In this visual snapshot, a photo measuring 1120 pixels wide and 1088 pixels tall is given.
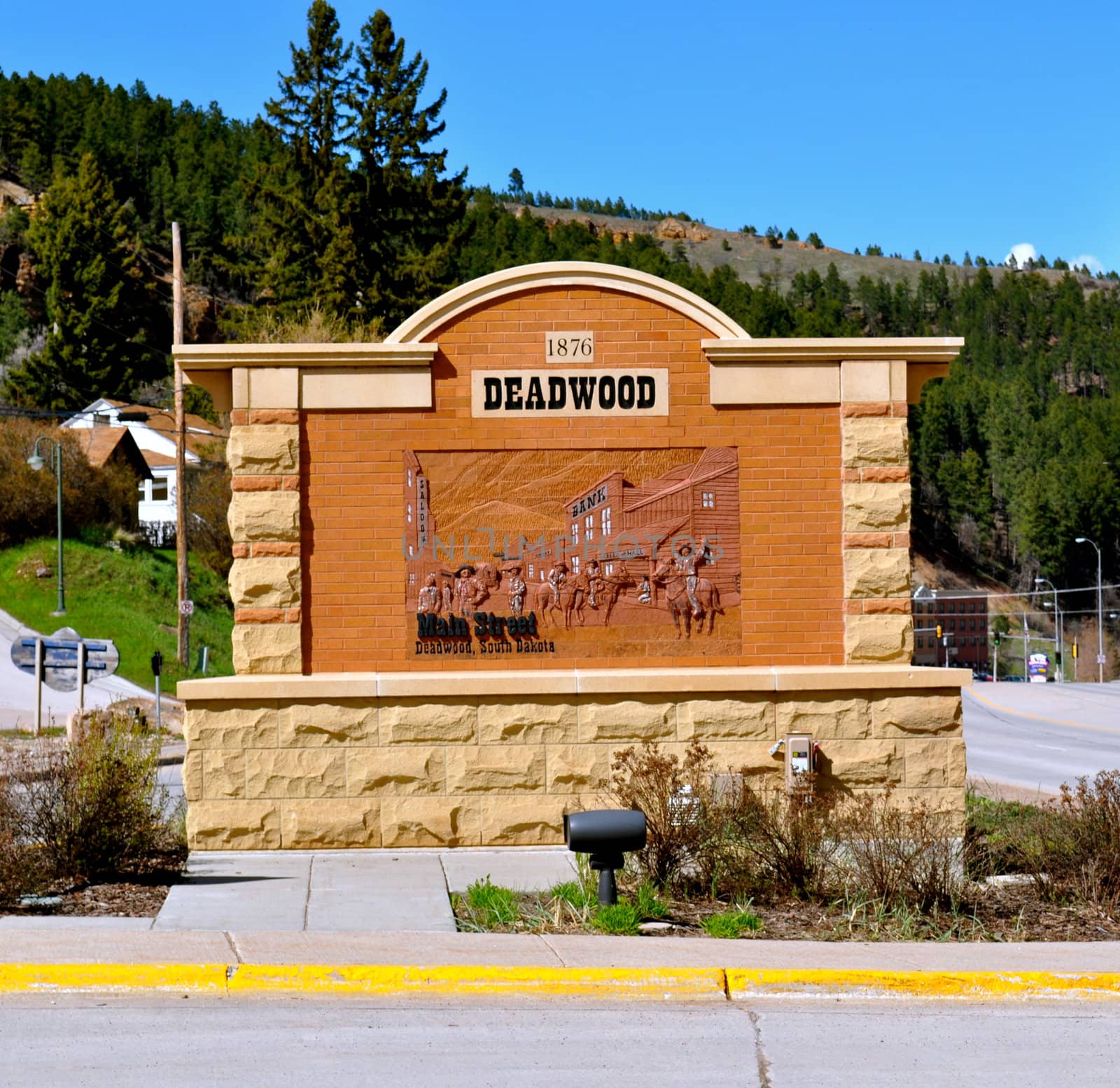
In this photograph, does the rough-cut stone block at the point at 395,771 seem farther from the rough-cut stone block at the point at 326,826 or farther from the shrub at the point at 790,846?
the shrub at the point at 790,846

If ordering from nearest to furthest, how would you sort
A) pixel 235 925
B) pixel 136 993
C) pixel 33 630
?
pixel 136 993 < pixel 235 925 < pixel 33 630

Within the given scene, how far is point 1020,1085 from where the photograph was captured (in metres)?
6.30

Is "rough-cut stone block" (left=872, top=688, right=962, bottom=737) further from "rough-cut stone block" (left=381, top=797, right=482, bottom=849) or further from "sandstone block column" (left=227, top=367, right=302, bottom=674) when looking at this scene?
"sandstone block column" (left=227, top=367, right=302, bottom=674)

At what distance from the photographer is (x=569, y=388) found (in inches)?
504

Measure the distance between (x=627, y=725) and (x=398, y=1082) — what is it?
6.47 m

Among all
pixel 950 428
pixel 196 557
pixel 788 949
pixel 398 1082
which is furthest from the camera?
pixel 950 428

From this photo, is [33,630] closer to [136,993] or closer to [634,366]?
[634,366]

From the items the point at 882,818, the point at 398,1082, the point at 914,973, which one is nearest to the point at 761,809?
the point at 882,818

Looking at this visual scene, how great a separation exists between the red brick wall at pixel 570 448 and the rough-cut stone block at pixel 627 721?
0.44 meters

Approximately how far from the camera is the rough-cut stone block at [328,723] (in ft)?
40.3

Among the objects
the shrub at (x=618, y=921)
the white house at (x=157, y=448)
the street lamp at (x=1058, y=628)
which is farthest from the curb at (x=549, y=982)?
the street lamp at (x=1058, y=628)

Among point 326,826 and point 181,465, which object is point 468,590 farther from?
point 181,465

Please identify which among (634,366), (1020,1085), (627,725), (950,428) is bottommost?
(1020,1085)

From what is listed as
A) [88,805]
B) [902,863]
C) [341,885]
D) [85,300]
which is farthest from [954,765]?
[85,300]
